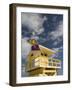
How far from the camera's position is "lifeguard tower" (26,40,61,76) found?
74.7 inches

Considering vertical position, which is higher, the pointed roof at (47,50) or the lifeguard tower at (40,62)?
the pointed roof at (47,50)

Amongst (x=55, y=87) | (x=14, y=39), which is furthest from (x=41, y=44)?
(x=55, y=87)

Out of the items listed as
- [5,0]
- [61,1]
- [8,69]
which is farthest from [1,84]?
[61,1]

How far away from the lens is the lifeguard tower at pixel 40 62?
6.23ft

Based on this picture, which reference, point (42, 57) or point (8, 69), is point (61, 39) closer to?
point (42, 57)

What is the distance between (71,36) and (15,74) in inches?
21.5

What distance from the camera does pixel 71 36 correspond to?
6.73ft

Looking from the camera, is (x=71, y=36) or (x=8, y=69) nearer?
(x=8, y=69)

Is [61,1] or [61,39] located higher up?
[61,1]

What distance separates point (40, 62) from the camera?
1.92 m

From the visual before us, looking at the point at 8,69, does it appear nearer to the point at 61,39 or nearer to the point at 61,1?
the point at 61,39

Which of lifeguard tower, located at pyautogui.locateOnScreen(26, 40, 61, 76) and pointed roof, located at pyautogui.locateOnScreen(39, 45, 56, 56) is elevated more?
pointed roof, located at pyautogui.locateOnScreen(39, 45, 56, 56)

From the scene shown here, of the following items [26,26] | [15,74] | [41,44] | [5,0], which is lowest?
[15,74]

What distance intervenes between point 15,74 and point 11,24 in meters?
0.35
